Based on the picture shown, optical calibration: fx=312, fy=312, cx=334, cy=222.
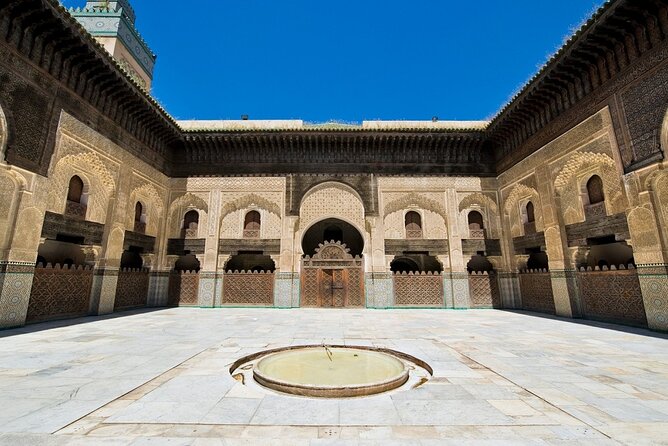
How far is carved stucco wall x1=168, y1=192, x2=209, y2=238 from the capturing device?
11.7 metres

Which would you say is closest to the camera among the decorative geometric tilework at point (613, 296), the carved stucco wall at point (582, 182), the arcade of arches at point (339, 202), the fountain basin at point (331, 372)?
the fountain basin at point (331, 372)

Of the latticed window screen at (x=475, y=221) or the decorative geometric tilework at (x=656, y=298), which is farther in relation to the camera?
the latticed window screen at (x=475, y=221)

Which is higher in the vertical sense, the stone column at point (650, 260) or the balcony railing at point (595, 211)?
the balcony railing at point (595, 211)

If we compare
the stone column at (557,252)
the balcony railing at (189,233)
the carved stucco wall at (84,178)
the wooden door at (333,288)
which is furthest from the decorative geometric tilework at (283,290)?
the stone column at (557,252)

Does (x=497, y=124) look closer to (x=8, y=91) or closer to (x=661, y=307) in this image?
(x=661, y=307)

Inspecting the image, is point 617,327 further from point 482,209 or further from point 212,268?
point 212,268

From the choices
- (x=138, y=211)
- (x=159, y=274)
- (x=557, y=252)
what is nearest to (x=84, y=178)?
(x=138, y=211)

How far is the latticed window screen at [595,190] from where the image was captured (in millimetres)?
7799

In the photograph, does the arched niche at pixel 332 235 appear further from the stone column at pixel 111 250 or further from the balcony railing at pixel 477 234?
the stone column at pixel 111 250

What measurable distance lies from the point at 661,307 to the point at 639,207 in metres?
2.03

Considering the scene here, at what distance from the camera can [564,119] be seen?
340 inches

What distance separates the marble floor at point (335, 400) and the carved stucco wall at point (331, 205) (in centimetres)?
694

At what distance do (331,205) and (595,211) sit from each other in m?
7.84

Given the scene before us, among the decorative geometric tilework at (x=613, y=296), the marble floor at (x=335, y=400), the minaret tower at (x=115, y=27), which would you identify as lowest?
the marble floor at (x=335, y=400)
